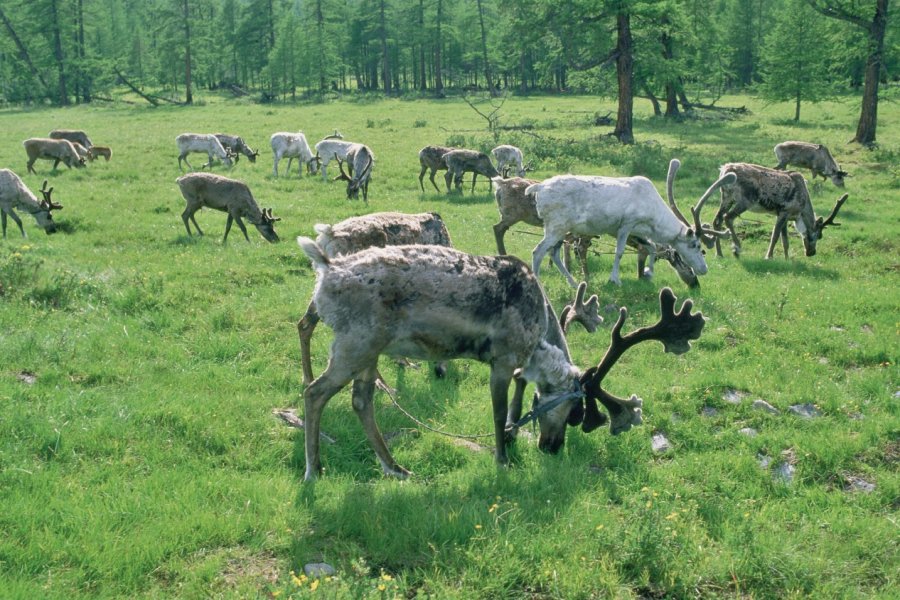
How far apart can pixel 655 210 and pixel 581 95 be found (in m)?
59.1

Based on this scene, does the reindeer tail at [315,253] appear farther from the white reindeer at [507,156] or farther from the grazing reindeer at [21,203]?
the white reindeer at [507,156]

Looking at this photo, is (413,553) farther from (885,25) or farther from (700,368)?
(885,25)

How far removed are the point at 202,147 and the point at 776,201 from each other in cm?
2014

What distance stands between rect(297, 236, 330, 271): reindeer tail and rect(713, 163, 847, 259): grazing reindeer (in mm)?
11026

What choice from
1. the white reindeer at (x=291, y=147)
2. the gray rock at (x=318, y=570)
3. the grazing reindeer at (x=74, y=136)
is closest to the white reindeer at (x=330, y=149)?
the white reindeer at (x=291, y=147)

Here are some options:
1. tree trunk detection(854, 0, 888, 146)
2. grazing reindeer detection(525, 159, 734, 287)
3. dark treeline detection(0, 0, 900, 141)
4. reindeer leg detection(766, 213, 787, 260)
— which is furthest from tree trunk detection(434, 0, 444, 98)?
grazing reindeer detection(525, 159, 734, 287)

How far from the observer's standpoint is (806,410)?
7270mm

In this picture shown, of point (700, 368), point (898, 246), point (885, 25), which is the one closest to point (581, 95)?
point (885, 25)

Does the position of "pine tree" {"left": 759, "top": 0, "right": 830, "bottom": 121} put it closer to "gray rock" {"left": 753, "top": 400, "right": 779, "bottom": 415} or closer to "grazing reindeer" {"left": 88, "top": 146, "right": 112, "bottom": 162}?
"grazing reindeer" {"left": 88, "top": 146, "right": 112, "bottom": 162}

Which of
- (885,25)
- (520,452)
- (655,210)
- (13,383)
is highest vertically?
(885,25)

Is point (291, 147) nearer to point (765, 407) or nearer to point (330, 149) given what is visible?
point (330, 149)

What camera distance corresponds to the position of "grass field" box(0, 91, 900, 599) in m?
4.48

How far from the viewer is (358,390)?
582cm

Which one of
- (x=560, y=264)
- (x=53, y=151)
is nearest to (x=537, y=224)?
(x=560, y=264)
